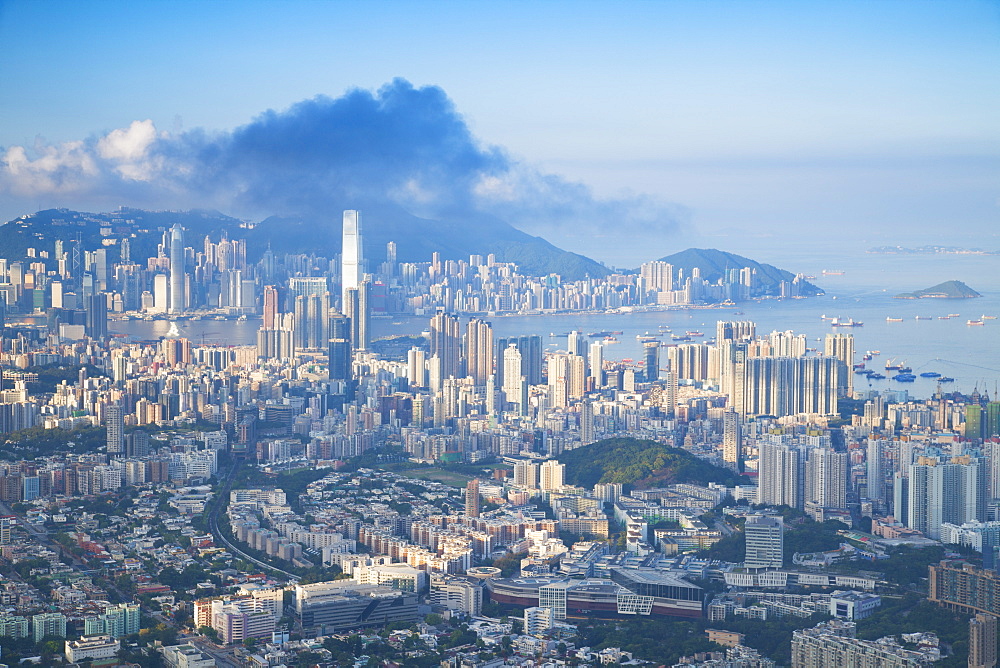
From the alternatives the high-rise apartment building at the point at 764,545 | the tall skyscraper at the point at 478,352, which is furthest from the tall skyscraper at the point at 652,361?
the high-rise apartment building at the point at 764,545

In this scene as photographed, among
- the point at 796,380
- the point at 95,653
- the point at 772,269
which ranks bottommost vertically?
the point at 95,653

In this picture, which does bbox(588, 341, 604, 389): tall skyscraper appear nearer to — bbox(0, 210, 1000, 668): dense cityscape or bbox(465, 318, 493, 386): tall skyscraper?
bbox(0, 210, 1000, 668): dense cityscape

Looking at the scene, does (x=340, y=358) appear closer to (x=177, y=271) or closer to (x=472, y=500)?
(x=177, y=271)

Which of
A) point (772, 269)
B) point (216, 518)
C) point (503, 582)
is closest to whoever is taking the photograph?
point (503, 582)

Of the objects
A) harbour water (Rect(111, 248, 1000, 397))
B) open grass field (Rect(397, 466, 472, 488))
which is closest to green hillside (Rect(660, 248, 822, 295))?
harbour water (Rect(111, 248, 1000, 397))

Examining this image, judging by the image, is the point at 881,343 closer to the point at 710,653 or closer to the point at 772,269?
the point at 772,269

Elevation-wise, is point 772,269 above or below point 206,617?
above

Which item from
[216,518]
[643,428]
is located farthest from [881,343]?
[216,518]
